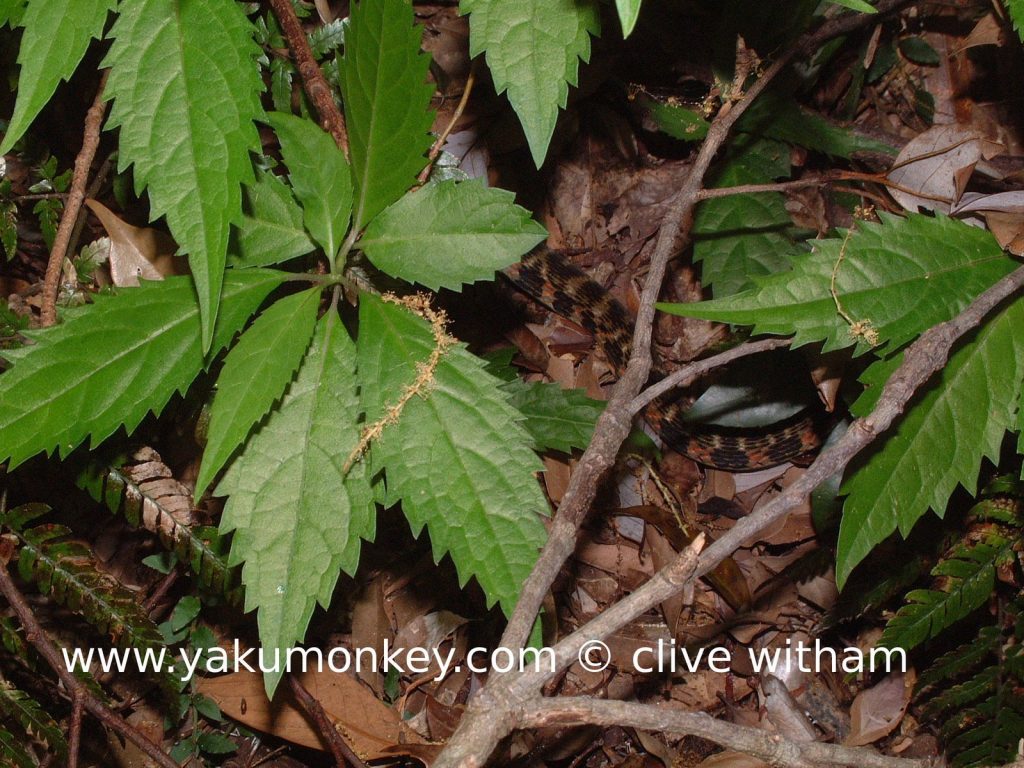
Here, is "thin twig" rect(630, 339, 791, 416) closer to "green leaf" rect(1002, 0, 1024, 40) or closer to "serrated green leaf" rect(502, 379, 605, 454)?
"serrated green leaf" rect(502, 379, 605, 454)

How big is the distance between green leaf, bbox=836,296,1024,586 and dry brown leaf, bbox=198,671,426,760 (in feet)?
5.78

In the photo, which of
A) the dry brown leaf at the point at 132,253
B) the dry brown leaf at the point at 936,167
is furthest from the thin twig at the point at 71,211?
the dry brown leaf at the point at 936,167

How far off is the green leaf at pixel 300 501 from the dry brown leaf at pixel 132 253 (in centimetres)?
84

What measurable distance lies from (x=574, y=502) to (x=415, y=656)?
5.42 feet

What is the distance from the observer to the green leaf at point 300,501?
5.69 ft

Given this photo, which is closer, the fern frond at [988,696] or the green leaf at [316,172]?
the green leaf at [316,172]

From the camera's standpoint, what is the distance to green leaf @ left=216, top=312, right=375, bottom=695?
68.2 inches

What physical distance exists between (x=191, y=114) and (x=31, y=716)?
6.12ft

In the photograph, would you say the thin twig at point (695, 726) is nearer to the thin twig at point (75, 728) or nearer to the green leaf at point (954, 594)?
the green leaf at point (954, 594)

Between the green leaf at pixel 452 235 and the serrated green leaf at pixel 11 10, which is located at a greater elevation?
the serrated green leaf at pixel 11 10

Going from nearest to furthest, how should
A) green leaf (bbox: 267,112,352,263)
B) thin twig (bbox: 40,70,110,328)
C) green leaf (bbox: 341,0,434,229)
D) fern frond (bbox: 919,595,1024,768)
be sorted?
1. green leaf (bbox: 341,0,434,229)
2. green leaf (bbox: 267,112,352,263)
3. thin twig (bbox: 40,70,110,328)
4. fern frond (bbox: 919,595,1024,768)

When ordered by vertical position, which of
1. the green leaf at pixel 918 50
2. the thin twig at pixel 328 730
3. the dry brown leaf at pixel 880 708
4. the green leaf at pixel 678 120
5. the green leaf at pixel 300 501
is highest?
the green leaf at pixel 918 50

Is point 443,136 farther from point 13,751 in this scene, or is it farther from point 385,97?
point 13,751

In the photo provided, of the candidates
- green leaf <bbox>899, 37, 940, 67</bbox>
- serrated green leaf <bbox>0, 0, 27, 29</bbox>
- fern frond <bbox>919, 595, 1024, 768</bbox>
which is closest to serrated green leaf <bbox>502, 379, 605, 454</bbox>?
fern frond <bbox>919, 595, 1024, 768</bbox>
